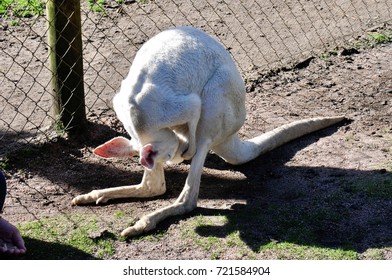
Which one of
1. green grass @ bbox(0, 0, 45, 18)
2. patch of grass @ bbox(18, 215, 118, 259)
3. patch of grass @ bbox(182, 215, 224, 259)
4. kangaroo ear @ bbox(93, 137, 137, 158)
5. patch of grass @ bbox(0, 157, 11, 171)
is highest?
green grass @ bbox(0, 0, 45, 18)

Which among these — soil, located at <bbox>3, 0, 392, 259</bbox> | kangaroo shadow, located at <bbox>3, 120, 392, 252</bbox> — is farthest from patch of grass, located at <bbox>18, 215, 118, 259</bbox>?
kangaroo shadow, located at <bbox>3, 120, 392, 252</bbox>

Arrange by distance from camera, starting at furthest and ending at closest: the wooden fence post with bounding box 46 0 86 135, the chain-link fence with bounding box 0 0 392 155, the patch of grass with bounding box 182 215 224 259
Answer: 1. the chain-link fence with bounding box 0 0 392 155
2. the wooden fence post with bounding box 46 0 86 135
3. the patch of grass with bounding box 182 215 224 259

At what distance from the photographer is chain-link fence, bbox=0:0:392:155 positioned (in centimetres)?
543

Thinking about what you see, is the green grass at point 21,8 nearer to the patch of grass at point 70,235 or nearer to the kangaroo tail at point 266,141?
the kangaroo tail at point 266,141

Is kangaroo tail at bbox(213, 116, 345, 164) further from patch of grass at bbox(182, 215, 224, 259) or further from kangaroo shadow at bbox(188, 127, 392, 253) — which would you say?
patch of grass at bbox(182, 215, 224, 259)

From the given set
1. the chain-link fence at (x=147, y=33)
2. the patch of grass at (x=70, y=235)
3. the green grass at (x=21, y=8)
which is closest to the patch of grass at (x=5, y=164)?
the chain-link fence at (x=147, y=33)

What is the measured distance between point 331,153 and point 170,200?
104 cm

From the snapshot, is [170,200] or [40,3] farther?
[40,3]

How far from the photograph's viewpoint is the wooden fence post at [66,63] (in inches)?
181

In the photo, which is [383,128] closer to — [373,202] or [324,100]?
[324,100]

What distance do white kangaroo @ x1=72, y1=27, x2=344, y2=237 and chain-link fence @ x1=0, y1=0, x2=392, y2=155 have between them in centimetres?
127

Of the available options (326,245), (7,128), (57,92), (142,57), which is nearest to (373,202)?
(326,245)

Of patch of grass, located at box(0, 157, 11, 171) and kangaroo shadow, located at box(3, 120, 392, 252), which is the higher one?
patch of grass, located at box(0, 157, 11, 171)

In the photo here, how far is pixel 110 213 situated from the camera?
157 inches
